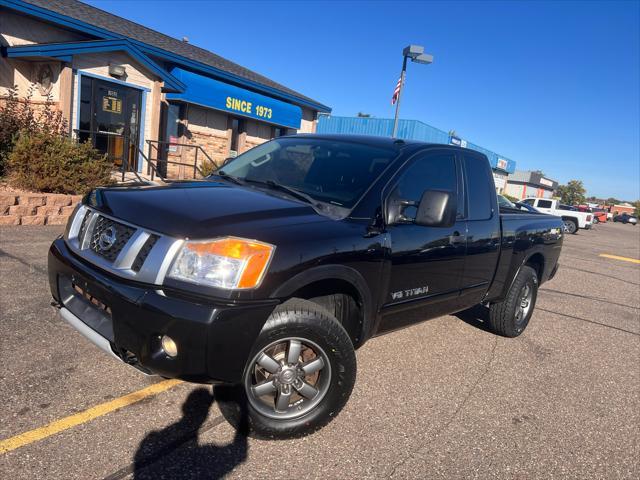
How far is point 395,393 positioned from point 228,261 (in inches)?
71.7

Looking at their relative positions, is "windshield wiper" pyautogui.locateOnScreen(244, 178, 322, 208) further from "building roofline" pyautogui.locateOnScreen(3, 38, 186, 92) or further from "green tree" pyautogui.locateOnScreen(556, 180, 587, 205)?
"green tree" pyautogui.locateOnScreen(556, 180, 587, 205)

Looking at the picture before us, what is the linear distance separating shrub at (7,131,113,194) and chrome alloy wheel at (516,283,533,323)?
7296mm

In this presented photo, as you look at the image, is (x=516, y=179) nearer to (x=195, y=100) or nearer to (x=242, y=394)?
(x=195, y=100)

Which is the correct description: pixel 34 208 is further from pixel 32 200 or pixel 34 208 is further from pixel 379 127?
pixel 379 127

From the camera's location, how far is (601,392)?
4.02 metres

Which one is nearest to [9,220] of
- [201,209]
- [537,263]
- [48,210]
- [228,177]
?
[48,210]

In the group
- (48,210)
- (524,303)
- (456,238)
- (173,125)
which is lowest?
(48,210)

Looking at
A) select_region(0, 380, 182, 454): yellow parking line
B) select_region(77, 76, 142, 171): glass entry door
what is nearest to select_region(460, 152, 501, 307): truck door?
select_region(0, 380, 182, 454): yellow parking line

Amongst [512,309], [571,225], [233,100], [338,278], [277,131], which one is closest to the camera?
[338,278]

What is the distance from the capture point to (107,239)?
2721mm

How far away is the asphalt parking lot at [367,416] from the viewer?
8.25 feet

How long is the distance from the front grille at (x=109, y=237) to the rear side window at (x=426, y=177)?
1.74m

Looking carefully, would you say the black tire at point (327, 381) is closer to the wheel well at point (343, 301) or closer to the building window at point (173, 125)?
the wheel well at point (343, 301)

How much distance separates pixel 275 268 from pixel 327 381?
0.83 meters
